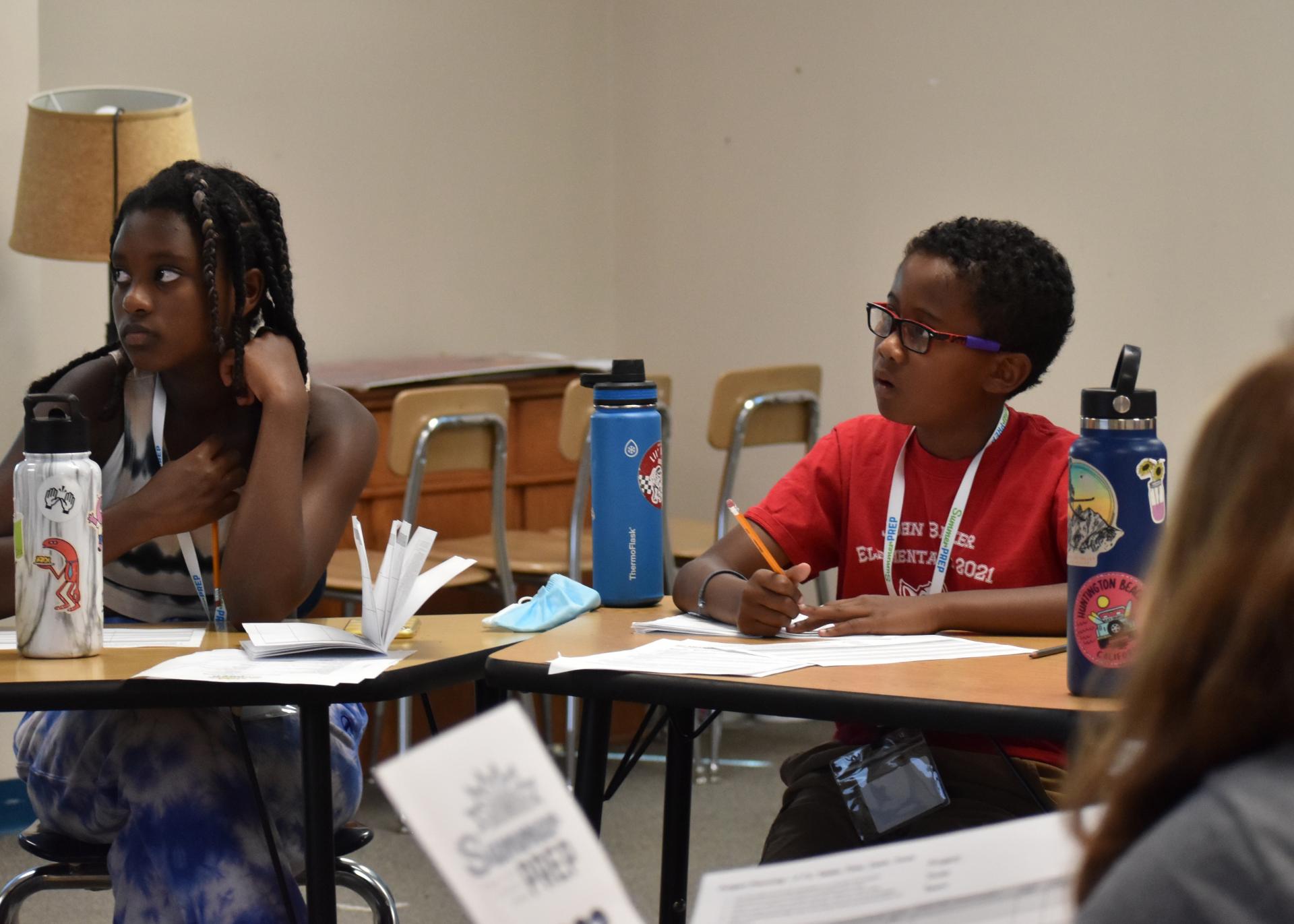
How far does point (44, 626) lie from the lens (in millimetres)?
1517

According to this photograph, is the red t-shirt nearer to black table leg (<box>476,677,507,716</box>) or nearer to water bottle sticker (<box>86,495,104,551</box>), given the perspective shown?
black table leg (<box>476,677,507,716</box>)

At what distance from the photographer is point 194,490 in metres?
1.76

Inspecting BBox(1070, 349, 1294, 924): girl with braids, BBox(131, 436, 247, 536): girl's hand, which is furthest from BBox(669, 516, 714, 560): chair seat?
BBox(1070, 349, 1294, 924): girl with braids

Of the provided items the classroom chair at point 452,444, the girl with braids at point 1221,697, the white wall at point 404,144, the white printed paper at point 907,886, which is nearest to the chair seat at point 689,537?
the classroom chair at point 452,444

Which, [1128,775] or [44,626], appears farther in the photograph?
[44,626]

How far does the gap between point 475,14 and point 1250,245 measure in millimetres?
2667

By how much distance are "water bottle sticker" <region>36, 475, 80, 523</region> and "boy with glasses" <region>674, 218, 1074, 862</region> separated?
0.69 m

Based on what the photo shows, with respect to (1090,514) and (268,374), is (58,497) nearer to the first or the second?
(268,374)

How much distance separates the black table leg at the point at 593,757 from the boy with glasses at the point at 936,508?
17cm

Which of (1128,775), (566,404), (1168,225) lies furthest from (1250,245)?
(1128,775)

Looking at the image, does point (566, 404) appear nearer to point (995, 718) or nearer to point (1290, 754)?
point (995, 718)

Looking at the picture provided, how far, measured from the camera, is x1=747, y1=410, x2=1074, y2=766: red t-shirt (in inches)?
66.2

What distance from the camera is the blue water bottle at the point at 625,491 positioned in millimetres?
1784

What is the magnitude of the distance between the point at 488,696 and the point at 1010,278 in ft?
2.60
